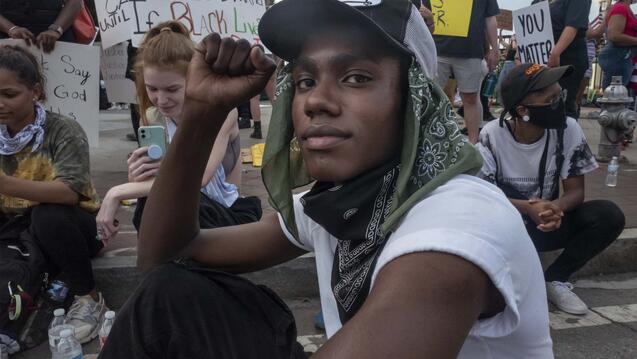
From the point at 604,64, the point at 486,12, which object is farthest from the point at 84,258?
the point at 604,64

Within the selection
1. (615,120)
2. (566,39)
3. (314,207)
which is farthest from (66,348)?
(615,120)

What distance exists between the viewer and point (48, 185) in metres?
2.69

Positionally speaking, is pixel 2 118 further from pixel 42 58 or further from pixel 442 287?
pixel 442 287

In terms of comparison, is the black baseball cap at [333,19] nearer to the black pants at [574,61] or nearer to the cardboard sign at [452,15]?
the cardboard sign at [452,15]

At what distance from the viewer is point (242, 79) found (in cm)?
145

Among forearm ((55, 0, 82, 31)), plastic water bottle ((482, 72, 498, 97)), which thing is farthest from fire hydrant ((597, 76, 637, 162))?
forearm ((55, 0, 82, 31))

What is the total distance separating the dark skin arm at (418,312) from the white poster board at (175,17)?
3.34 meters

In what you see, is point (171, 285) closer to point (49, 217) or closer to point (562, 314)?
point (49, 217)

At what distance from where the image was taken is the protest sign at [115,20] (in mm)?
4172

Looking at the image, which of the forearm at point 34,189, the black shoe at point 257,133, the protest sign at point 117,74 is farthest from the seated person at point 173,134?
the black shoe at point 257,133

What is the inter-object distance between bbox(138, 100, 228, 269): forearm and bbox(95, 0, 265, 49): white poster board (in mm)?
2604

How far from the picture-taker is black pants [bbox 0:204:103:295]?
2.70m

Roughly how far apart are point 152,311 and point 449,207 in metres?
0.90

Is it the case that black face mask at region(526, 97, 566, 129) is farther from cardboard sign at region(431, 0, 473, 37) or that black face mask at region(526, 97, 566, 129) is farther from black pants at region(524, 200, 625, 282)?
cardboard sign at region(431, 0, 473, 37)
